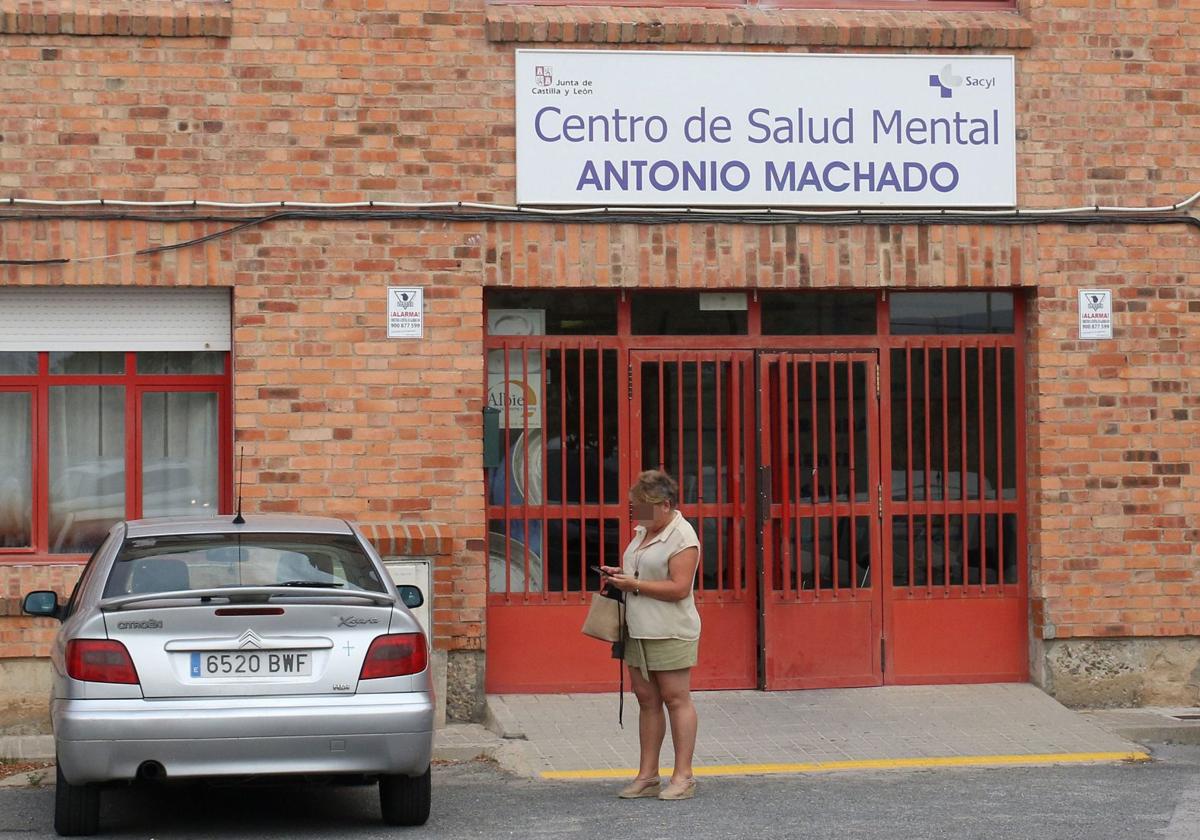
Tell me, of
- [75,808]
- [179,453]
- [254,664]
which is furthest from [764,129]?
[75,808]

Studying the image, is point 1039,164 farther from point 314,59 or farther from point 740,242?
point 314,59

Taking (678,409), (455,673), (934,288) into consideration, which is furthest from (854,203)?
(455,673)

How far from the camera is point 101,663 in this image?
6703mm

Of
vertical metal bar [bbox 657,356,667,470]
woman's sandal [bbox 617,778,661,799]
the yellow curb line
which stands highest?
vertical metal bar [bbox 657,356,667,470]

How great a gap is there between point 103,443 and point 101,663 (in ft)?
13.1

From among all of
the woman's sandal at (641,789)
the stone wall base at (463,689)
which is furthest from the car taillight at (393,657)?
the stone wall base at (463,689)

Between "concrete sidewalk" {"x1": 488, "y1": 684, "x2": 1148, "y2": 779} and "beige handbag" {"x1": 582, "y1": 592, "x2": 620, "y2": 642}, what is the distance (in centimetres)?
105

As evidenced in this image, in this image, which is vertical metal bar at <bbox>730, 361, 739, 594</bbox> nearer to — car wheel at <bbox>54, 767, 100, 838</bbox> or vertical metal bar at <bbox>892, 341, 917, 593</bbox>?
vertical metal bar at <bbox>892, 341, 917, 593</bbox>

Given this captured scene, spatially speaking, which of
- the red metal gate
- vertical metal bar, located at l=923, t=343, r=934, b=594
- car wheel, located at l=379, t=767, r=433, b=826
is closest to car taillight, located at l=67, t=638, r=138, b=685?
car wheel, located at l=379, t=767, r=433, b=826

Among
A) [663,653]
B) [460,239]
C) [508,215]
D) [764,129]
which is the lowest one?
[663,653]

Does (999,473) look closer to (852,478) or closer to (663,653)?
(852,478)

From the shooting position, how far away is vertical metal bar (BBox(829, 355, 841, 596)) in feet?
35.5

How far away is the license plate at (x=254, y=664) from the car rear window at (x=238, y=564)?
499 mm

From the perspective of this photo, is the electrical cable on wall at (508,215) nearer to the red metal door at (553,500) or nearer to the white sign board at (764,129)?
the white sign board at (764,129)
